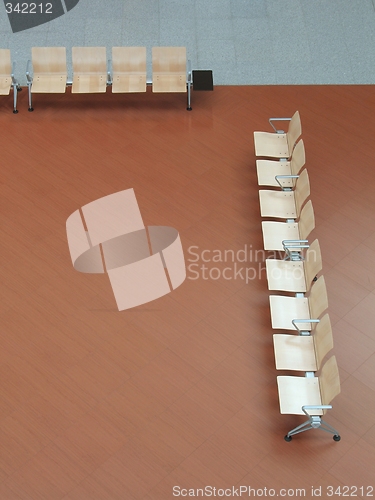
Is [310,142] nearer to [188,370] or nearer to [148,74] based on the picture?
[148,74]

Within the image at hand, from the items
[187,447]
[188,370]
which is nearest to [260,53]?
[188,370]

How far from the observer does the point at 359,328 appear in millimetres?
6875

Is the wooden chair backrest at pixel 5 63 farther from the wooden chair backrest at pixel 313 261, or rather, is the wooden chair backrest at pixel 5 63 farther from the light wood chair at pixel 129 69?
the wooden chair backrest at pixel 313 261

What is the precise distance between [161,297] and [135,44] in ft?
14.8

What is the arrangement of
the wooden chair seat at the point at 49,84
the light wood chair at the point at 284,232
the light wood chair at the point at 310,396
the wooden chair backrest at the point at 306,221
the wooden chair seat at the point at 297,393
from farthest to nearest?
1. the wooden chair seat at the point at 49,84
2. the light wood chair at the point at 284,232
3. the wooden chair backrest at the point at 306,221
4. the wooden chair seat at the point at 297,393
5. the light wood chair at the point at 310,396

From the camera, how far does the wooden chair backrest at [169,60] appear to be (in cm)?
880

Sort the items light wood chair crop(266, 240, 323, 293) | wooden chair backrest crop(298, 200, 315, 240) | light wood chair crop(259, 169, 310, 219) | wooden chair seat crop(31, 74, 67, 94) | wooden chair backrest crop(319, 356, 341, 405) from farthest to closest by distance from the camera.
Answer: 1. wooden chair seat crop(31, 74, 67, 94)
2. light wood chair crop(259, 169, 310, 219)
3. wooden chair backrest crop(298, 200, 315, 240)
4. light wood chair crop(266, 240, 323, 293)
5. wooden chair backrest crop(319, 356, 341, 405)

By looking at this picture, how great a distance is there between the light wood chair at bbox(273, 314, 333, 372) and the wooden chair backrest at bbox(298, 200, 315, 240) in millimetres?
1072

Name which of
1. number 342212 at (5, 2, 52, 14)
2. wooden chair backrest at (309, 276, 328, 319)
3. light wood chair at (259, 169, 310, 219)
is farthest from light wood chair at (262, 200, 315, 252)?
number 342212 at (5, 2, 52, 14)

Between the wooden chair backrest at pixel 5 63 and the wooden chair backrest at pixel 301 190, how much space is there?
4097 millimetres

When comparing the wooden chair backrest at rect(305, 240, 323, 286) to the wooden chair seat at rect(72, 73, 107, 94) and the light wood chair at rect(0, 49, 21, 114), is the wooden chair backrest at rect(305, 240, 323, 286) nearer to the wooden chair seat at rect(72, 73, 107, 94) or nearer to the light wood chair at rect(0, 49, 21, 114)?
the wooden chair seat at rect(72, 73, 107, 94)

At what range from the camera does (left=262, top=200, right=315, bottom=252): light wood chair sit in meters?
7.07

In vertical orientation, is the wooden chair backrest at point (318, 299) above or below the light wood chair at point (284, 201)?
below

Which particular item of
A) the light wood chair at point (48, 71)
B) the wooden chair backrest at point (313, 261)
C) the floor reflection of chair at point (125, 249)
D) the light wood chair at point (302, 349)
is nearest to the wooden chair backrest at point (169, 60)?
the light wood chair at point (48, 71)
